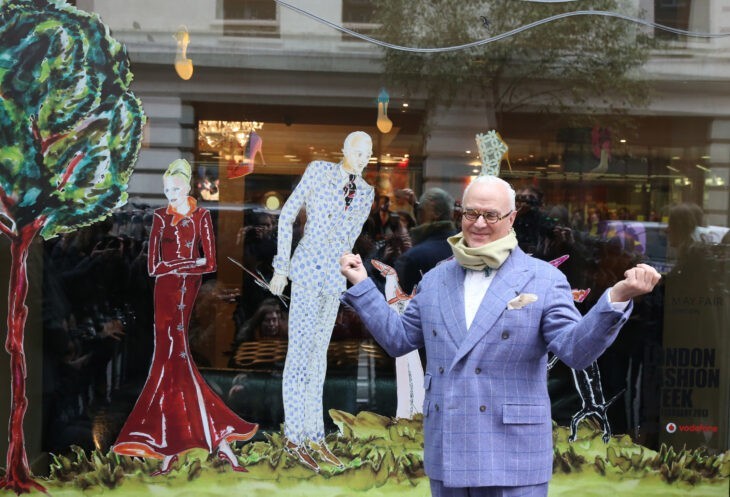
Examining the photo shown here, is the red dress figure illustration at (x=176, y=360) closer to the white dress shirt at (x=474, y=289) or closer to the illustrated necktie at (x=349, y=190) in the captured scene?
the illustrated necktie at (x=349, y=190)

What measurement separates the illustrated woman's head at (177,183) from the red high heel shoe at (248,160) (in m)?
0.28

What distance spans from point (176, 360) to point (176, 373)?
0.28 feet

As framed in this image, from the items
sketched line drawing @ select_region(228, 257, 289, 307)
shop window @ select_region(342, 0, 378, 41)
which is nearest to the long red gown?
sketched line drawing @ select_region(228, 257, 289, 307)

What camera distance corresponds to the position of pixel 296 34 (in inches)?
231

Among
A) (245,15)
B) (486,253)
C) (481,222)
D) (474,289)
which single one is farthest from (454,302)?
(245,15)

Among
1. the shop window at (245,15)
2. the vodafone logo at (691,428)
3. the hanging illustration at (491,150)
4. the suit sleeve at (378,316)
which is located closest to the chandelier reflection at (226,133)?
the shop window at (245,15)

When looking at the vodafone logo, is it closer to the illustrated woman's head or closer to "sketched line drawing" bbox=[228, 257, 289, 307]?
"sketched line drawing" bbox=[228, 257, 289, 307]

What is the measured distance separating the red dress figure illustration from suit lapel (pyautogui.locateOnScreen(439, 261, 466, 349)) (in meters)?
2.55

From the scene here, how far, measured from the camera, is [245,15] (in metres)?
5.85

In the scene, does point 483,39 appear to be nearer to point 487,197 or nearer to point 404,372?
point 404,372

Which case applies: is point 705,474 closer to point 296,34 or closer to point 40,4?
point 296,34

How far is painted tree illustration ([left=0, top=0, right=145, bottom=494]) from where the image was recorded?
18.7 ft

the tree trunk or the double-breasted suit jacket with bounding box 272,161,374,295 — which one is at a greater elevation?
the double-breasted suit jacket with bounding box 272,161,374,295

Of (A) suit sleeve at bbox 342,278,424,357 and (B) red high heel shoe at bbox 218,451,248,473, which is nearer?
(A) suit sleeve at bbox 342,278,424,357
